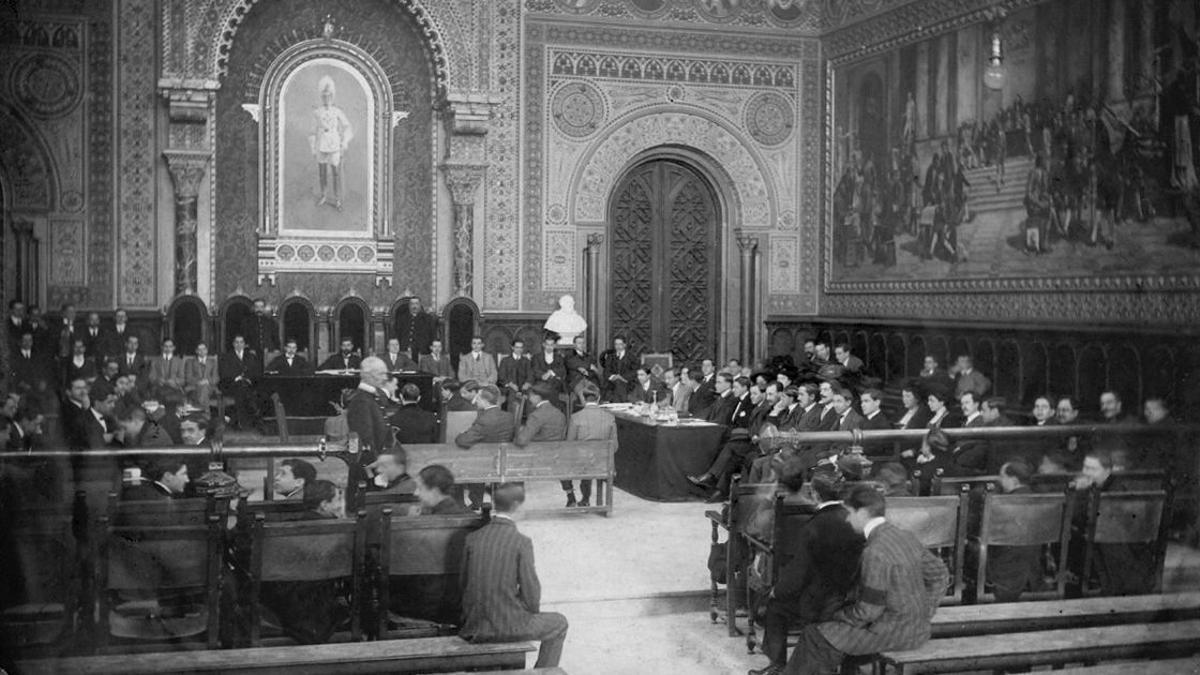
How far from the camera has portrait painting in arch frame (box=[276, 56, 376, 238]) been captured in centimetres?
1658

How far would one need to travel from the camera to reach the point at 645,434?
12.0m

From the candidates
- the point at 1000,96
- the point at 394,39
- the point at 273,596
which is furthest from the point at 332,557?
the point at 394,39

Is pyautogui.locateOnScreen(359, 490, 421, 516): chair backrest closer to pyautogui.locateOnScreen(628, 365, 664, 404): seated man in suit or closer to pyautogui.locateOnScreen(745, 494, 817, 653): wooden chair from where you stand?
pyautogui.locateOnScreen(745, 494, 817, 653): wooden chair

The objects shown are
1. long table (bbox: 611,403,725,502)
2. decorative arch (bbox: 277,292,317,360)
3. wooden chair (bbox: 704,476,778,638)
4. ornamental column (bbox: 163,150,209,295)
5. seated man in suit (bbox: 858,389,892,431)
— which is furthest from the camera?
decorative arch (bbox: 277,292,317,360)

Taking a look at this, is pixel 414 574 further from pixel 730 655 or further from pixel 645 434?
pixel 645 434

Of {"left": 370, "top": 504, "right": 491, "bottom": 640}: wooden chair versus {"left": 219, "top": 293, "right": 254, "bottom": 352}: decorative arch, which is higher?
{"left": 219, "top": 293, "right": 254, "bottom": 352}: decorative arch

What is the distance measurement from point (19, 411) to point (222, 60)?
36.7ft

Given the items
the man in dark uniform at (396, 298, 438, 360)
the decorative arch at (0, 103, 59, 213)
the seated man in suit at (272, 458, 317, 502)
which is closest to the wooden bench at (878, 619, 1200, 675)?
the seated man in suit at (272, 458, 317, 502)

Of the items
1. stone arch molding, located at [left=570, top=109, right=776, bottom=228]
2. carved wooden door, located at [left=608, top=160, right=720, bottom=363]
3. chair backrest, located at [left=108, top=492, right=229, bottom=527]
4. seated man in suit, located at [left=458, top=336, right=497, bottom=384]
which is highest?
stone arch molding, located at [left=570, top=109, right=776, bottom=228]

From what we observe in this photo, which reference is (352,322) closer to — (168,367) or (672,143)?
(168,367)

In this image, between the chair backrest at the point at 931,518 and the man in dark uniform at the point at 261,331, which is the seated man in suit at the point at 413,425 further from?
the man in dark uniform at the point at 261,331

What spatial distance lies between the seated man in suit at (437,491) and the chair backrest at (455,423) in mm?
4912

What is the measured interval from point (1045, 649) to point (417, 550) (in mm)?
3203

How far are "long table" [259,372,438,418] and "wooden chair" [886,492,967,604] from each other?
27.5 feet
